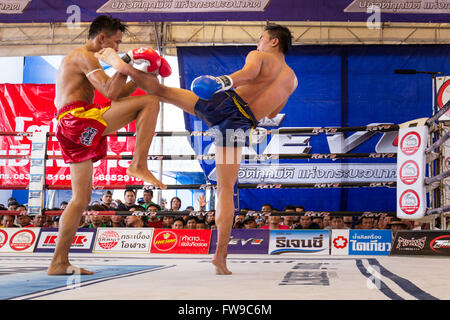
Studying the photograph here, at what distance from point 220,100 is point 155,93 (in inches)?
11.2

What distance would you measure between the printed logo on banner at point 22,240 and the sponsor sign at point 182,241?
37.9 inches

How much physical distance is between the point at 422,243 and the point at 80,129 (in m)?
2.36

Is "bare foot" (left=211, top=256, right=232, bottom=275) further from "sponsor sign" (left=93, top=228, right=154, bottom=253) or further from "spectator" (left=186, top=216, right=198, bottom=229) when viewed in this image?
"spectator" (left=186, top=216, right=198, bottom=229)

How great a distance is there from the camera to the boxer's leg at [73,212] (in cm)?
184

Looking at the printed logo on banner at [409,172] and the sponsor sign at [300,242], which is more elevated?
the printed logo on banner at [409,172]

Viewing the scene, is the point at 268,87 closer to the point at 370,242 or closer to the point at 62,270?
the point at 62,270

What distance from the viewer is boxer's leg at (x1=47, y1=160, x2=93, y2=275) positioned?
6.04 feet

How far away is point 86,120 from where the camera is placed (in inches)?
75.7

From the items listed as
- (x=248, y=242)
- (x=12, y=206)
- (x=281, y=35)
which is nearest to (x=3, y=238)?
(x=12, y=206)

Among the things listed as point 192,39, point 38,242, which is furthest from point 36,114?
point 38,242

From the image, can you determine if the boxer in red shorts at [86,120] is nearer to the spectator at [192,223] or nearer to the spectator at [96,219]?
the spectator at [96,219]

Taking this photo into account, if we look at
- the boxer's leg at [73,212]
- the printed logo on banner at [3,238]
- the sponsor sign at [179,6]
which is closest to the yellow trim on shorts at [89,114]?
the boxer's leg at [73,212]

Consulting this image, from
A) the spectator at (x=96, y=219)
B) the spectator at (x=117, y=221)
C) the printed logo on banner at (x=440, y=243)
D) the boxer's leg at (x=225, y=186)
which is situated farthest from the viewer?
the spectator at (x=117, y=221)

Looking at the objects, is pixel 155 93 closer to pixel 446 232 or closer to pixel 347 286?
pixel 347 286
